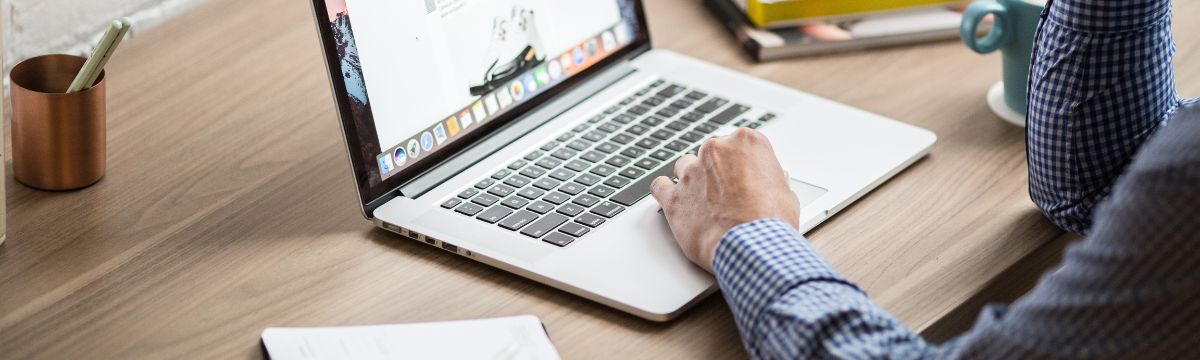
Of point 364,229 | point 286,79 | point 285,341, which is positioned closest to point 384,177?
point 364,229

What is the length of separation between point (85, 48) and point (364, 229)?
0.62m

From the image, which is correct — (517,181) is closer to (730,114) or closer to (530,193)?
(530,193)

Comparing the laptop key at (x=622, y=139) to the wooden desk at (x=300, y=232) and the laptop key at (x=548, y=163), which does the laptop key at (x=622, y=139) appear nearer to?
the laptop key at (x=548, y=163)

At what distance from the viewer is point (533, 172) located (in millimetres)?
1111

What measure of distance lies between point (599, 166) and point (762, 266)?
0.27 m

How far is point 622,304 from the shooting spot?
0.93 m

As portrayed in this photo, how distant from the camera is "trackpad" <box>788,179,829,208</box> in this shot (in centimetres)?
107

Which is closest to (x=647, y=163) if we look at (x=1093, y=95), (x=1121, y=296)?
(x=1093, y=95)

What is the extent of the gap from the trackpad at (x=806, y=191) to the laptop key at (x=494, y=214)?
0.80ft

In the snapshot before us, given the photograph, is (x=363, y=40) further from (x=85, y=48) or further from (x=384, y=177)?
(x=85, y=48)

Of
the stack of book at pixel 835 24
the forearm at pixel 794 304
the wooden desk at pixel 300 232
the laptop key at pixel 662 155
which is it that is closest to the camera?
the forearm at pixel 794 304

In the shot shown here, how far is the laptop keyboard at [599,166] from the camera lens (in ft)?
3.42

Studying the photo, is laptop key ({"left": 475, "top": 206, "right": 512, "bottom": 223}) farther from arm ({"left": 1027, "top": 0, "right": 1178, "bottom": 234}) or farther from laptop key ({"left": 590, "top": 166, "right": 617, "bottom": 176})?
arm ({"left": 1027, "top": 0, "right": 1178, "bottom": 234})

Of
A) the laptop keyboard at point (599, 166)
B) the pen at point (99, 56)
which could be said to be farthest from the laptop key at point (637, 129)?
the pen at point (99, 56)
